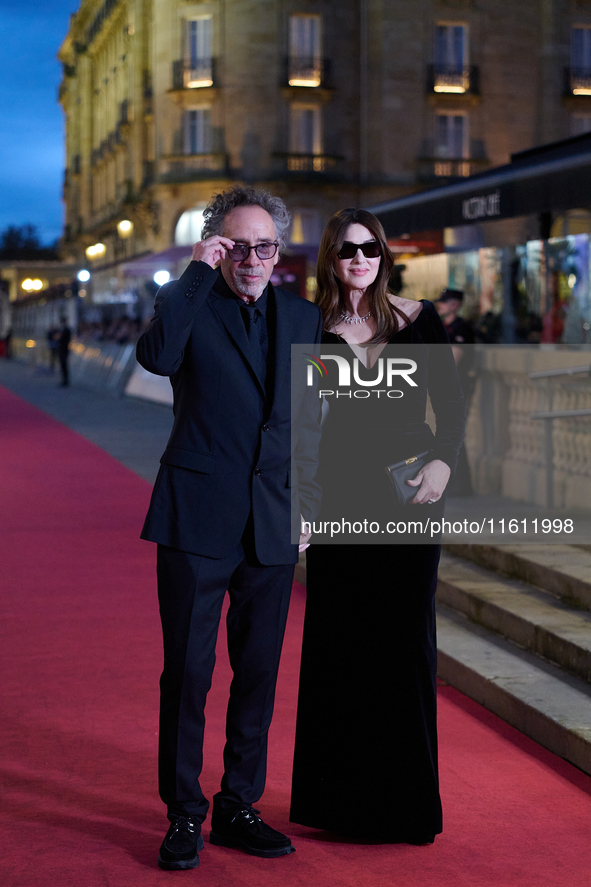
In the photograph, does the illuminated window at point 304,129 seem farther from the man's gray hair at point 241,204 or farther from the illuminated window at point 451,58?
the man's gray hair at point 241,204

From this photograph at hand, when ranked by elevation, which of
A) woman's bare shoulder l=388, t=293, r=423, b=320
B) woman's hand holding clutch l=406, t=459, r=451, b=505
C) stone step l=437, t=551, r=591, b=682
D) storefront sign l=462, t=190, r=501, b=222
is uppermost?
storefront sign l=462, t=190, r=501, b=222

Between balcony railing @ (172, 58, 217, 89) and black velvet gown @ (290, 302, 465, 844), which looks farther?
balcony railing @ (172, 58, 217, 89)

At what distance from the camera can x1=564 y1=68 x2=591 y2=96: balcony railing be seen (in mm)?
41938

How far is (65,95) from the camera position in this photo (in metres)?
80.4

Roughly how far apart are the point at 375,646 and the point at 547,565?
9.20 ft

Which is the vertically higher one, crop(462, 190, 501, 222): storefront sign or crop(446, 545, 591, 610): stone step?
crop(462, 190, 501, 222): storefront sign

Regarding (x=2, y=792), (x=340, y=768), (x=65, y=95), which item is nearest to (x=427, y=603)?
(x=340, y=768)

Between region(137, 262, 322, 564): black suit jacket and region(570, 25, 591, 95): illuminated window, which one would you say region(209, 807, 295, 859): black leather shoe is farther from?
region(570, 25, 591, 95): illuminated window

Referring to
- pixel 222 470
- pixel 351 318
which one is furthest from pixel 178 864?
pixel 351 318

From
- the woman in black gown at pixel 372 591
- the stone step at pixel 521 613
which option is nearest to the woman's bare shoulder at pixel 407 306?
the woman in black gown at pixel 372 591

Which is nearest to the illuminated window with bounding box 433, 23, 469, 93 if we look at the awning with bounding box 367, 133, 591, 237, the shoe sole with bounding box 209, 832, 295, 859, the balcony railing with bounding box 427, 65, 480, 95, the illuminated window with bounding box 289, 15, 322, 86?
the balcony railing with bounding box 427, 65, 480, 95

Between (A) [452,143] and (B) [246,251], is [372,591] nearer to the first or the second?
(B) [246,251]

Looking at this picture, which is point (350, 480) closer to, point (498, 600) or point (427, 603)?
point (427, 603)

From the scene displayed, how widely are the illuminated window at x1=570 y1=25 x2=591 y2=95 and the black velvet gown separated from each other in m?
41.7
